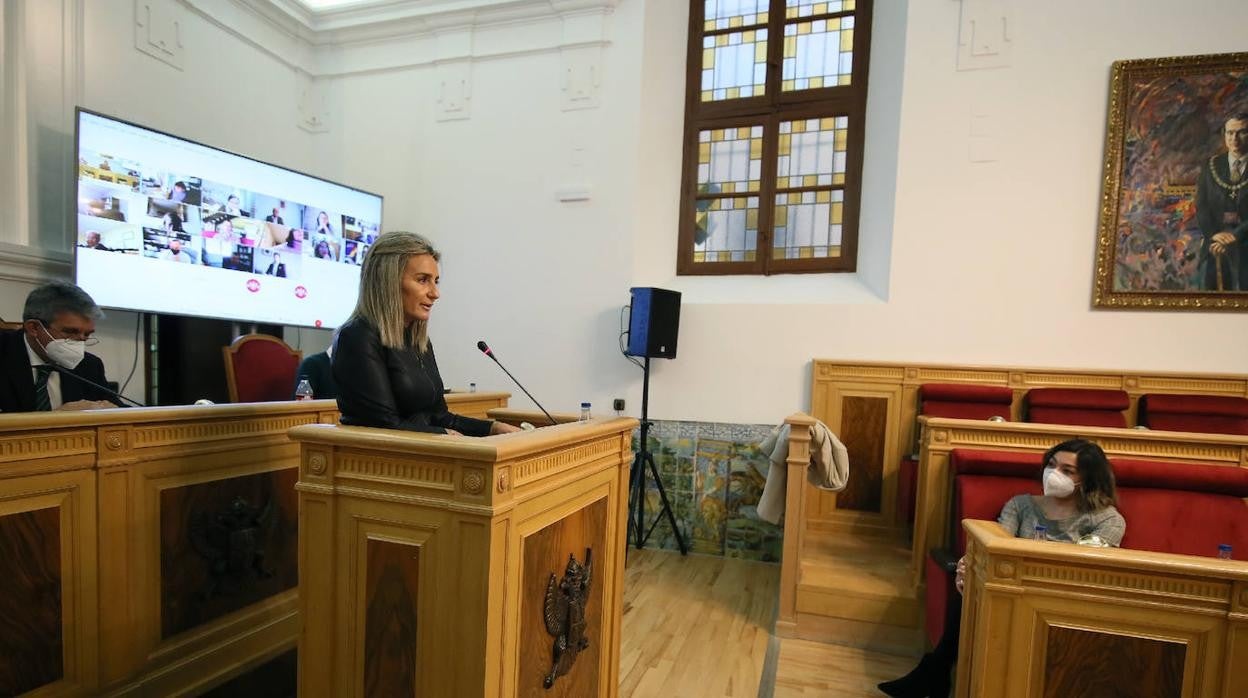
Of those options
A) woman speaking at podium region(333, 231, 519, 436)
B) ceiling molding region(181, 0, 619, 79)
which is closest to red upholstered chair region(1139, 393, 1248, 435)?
woman speaking at podium region(333, 231, 519, 436)

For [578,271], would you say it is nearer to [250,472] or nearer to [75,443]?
[250,472]

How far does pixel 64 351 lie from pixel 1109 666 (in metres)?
3.40

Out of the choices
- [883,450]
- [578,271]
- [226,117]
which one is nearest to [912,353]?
[883,450]

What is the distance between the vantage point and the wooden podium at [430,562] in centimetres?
118

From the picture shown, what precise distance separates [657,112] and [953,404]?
9.49 feet

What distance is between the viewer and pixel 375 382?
141 centimetres

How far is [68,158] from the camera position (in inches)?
126

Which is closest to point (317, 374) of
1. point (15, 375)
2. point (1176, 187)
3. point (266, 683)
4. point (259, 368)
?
point (259, 368)

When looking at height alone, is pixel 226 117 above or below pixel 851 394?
above

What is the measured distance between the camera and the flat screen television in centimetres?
299

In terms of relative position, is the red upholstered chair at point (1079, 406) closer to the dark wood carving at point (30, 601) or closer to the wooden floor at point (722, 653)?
the wooden floor at point (722, 653)

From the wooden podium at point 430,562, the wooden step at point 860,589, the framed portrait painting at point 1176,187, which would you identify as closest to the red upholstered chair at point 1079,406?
the framed portrait painting at point 1176,187

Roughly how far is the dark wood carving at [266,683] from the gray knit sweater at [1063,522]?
8.41 ft

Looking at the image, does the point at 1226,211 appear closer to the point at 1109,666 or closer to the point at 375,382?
the point at 1109,666
